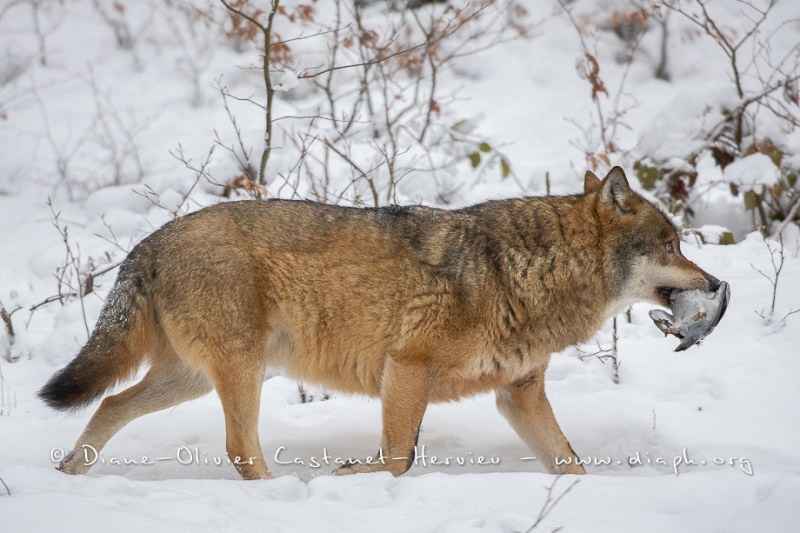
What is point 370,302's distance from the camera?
4.94 meters

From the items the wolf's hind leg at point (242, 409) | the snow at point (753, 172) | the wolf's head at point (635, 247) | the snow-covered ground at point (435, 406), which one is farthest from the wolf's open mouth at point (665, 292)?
the snow at point (753, 172)

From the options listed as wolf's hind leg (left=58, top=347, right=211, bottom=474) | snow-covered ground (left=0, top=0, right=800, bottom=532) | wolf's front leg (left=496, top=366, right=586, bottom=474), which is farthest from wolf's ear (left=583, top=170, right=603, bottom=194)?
wolf's hind leg (left=58, top=347, right=211, bottom=474)

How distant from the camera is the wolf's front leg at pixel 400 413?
4.80m

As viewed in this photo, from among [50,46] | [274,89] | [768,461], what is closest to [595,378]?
[768,461]

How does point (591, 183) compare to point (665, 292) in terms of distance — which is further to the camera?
point (591, 183)

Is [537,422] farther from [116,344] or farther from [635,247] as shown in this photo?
[116,344]

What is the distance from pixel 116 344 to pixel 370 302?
1.50m

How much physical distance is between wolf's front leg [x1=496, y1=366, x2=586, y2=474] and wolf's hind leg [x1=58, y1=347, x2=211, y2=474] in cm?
195

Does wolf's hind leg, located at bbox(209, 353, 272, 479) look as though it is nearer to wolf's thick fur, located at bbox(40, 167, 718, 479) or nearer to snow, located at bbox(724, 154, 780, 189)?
wolf's thick fur, located at bbox(40, 167, 718, 479)

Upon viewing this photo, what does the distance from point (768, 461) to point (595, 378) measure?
149 centimetres

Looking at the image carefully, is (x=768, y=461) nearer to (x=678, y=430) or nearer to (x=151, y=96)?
(x=678, y=430)

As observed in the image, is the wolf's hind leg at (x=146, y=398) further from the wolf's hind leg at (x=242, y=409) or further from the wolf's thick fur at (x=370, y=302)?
the wolf's hind leg at (x=242, y=409)

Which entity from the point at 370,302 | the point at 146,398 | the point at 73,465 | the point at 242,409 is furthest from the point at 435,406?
the point at 73,465

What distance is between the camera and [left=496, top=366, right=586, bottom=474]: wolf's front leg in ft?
17.1
